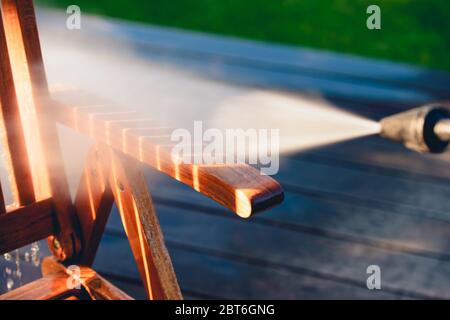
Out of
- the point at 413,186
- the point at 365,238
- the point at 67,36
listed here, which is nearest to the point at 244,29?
the point at 67,36

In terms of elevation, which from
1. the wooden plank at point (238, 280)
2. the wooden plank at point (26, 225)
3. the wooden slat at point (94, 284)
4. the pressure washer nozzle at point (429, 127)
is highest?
the pressure washer nozzle at point (429, 127)

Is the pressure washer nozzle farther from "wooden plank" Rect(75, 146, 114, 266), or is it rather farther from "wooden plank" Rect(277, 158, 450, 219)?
"wooden plank" Rect(277, 158, 450, 219)

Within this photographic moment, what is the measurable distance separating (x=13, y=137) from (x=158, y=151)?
0.41m

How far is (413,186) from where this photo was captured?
9.07ft

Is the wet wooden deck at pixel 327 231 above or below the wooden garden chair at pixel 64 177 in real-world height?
below

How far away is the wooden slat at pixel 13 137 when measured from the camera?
1.47 metres

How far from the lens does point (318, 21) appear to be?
5219 mm

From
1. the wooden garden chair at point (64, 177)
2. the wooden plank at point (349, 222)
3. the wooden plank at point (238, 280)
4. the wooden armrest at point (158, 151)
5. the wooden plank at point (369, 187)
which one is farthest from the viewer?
the wooden plank at point (369, 187)

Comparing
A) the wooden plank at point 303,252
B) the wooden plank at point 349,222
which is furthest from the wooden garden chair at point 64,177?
the wooden plank at point 349,222

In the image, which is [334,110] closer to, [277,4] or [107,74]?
[107,74]

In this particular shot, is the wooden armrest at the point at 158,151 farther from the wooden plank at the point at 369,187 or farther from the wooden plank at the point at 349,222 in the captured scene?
the wooden plank at the point at 369,187

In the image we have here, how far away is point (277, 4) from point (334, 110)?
2174 millimetres

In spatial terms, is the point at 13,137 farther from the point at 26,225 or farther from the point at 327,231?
the point at 327,231

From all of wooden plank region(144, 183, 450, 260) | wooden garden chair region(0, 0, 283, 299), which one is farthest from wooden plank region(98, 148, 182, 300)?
wooden plank region(144, 183, 450, 260)
